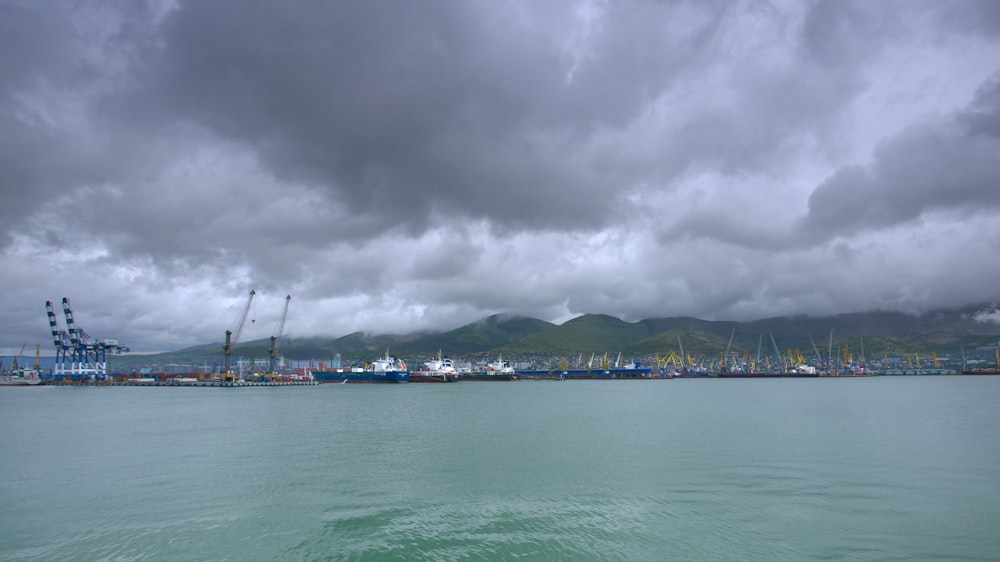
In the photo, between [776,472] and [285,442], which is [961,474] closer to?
[776,472]

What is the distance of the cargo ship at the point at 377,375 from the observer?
160 meters

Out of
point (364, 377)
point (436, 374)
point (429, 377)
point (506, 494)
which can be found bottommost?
point (429, 377)

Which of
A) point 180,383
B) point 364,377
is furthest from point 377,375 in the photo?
point 180,383

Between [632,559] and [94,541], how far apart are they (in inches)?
667

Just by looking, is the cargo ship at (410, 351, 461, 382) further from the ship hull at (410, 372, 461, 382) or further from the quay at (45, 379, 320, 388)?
the quay at (45, 379, 320, 388)

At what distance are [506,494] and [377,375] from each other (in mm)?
147265

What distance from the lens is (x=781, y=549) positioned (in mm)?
16047

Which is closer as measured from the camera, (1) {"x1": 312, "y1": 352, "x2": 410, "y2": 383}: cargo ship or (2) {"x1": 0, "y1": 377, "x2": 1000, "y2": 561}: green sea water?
(2) {"x1": 0, "y1": 377, "x2": 1000, "y2": 561}: green sea water

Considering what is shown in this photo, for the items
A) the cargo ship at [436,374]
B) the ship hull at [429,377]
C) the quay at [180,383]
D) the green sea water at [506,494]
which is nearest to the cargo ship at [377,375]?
the ship hull at [429,377]

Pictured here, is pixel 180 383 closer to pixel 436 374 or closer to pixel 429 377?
pixel 429 377

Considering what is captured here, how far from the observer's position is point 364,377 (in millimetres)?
169625

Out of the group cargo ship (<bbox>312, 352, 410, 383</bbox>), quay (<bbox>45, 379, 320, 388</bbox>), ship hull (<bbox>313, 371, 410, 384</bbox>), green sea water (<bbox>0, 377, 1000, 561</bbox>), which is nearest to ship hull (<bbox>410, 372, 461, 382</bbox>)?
cargo ship (<bbox>312, 352, 410, 383</bbox>)

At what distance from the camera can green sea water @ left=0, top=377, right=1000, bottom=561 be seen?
16.5m

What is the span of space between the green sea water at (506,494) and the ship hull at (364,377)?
116479 mm
